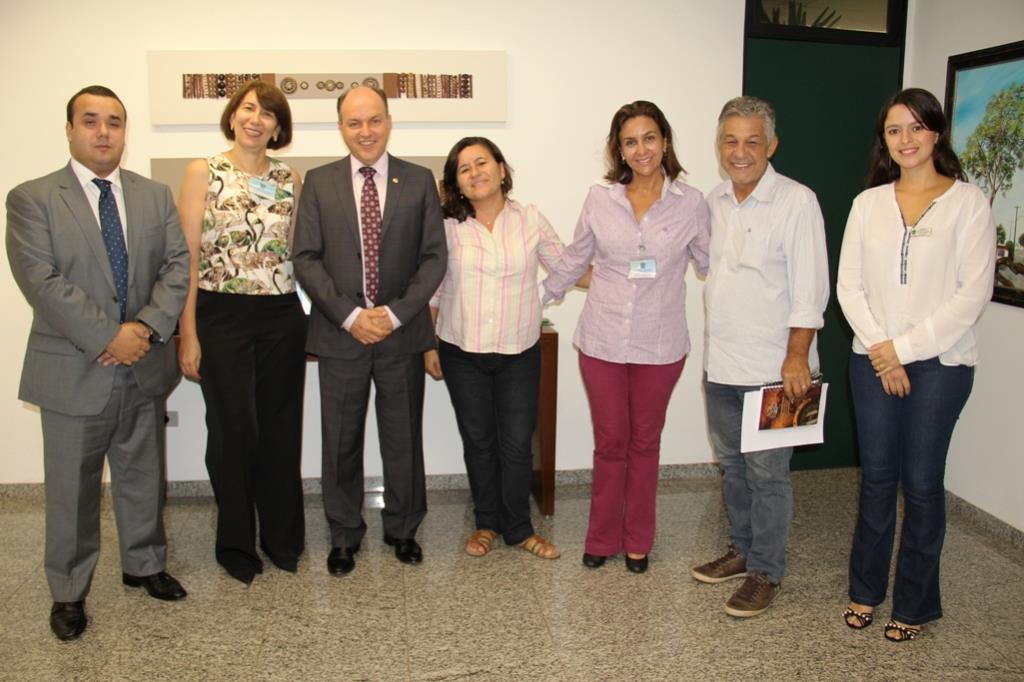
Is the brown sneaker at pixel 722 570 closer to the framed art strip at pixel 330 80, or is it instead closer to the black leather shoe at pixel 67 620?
the black leather shoe at pixel 67 620

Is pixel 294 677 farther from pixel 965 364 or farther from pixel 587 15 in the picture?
pixel 587 15

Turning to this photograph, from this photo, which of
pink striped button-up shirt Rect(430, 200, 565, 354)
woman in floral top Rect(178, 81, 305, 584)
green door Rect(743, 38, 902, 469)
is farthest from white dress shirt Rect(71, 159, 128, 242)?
green door Rect(743, 38, 902, 469)

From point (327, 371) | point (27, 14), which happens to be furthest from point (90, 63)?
point (327, 371)

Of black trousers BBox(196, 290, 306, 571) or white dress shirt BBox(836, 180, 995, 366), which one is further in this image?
black trousers BBox(196, 290, 306, 571)

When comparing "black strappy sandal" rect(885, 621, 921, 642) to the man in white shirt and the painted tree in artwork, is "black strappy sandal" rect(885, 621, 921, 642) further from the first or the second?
the painted tree in artwork

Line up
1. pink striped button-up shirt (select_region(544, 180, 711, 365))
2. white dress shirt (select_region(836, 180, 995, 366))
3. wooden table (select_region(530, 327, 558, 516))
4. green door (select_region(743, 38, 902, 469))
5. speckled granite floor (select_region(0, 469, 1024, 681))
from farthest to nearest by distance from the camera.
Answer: green door (select_region(743, 38, 902, 469)), wooden table (select_region(530, 327, 558, 516)), pink striped button-up shirt (select_region(544, 180, 711, 365)), speckled granite floor (select_region(0, 469, 1024, 681)), white dress shirt (select_region(836, 180, 995, 366))

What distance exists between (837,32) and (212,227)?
10.9 feet

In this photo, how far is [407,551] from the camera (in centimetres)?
340

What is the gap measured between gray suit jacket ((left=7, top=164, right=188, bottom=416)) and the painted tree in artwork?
3448mm

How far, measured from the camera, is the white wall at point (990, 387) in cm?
365

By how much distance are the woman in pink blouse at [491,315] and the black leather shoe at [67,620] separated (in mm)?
1451

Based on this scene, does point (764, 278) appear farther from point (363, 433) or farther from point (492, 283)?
point (363, 433)

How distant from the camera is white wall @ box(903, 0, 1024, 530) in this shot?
3.65m

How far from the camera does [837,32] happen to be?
14.2ft
